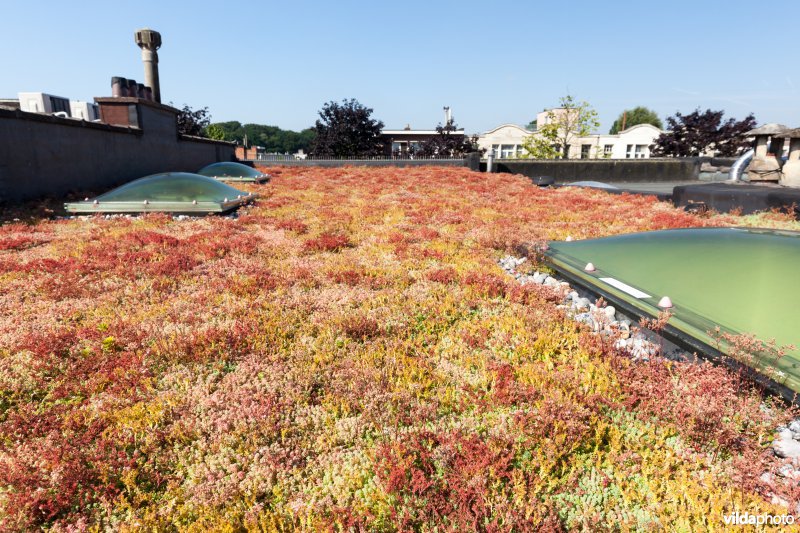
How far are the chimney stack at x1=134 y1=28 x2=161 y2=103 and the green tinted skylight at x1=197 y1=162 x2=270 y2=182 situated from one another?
17.8ft

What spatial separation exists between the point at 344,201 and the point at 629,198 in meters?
13.6

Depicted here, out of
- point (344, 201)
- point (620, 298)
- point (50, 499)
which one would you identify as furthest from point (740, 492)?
point (344, 201)

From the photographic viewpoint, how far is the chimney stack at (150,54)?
2472cm

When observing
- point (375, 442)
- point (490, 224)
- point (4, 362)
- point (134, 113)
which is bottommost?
point (375, 442)

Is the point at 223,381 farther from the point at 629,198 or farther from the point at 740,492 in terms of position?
the point at 629,198

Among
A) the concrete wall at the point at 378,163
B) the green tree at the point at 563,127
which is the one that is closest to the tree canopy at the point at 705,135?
the green tree at the point at 563,127

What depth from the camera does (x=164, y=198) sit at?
13.8 m

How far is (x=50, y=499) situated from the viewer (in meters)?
2.90

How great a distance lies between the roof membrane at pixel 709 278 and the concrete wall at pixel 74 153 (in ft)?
54.8

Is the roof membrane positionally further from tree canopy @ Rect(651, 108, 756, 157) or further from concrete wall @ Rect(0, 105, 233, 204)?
tree canopy @ Rect(651, 108, 756, 157)

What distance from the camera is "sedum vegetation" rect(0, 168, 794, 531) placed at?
2920mm

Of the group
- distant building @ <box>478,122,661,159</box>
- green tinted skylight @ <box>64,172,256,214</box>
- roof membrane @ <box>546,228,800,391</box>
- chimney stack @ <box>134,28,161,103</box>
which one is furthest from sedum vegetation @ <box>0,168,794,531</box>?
distant building @ <box>478,122,661,159</box>

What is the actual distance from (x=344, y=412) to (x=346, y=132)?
51398 mm

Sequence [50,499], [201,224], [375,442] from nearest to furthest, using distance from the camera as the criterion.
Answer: [50,499]
[375,442]
[201,224]
